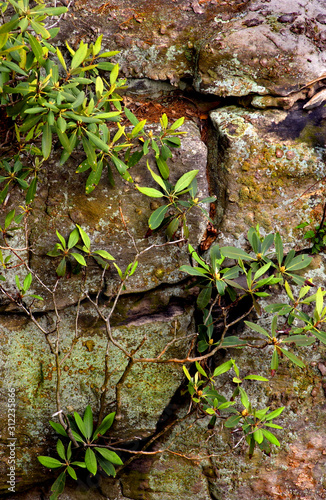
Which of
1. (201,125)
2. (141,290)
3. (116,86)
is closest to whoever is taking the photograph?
(116,86)

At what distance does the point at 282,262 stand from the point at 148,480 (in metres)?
1.67

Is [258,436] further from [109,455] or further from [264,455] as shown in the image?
[109,455]

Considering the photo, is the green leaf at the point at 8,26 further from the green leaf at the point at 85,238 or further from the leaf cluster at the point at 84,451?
the leaf cluster at the point at 84,451

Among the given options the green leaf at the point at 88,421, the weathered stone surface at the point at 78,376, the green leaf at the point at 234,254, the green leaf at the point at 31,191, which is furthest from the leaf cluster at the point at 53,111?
the green leaf at the point at 88,421

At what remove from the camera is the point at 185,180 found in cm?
228

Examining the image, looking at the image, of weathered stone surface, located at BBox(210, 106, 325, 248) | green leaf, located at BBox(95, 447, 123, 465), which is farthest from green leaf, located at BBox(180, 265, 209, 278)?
green leaf, located at BBox(95, 447, 123, 465)

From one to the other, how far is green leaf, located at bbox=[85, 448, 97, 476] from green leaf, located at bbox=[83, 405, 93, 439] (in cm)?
9

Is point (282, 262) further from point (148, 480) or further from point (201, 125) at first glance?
point (148, 480)

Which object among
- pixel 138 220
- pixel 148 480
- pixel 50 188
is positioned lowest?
pixel 148 480

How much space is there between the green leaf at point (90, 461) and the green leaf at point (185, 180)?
1.60 metres

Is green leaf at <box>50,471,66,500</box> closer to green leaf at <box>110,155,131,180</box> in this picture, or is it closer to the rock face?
the rock face

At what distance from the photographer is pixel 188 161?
8.21ft

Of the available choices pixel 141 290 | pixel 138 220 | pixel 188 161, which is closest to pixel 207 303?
pixel 141 290

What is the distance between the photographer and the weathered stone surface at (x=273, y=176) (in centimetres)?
248
